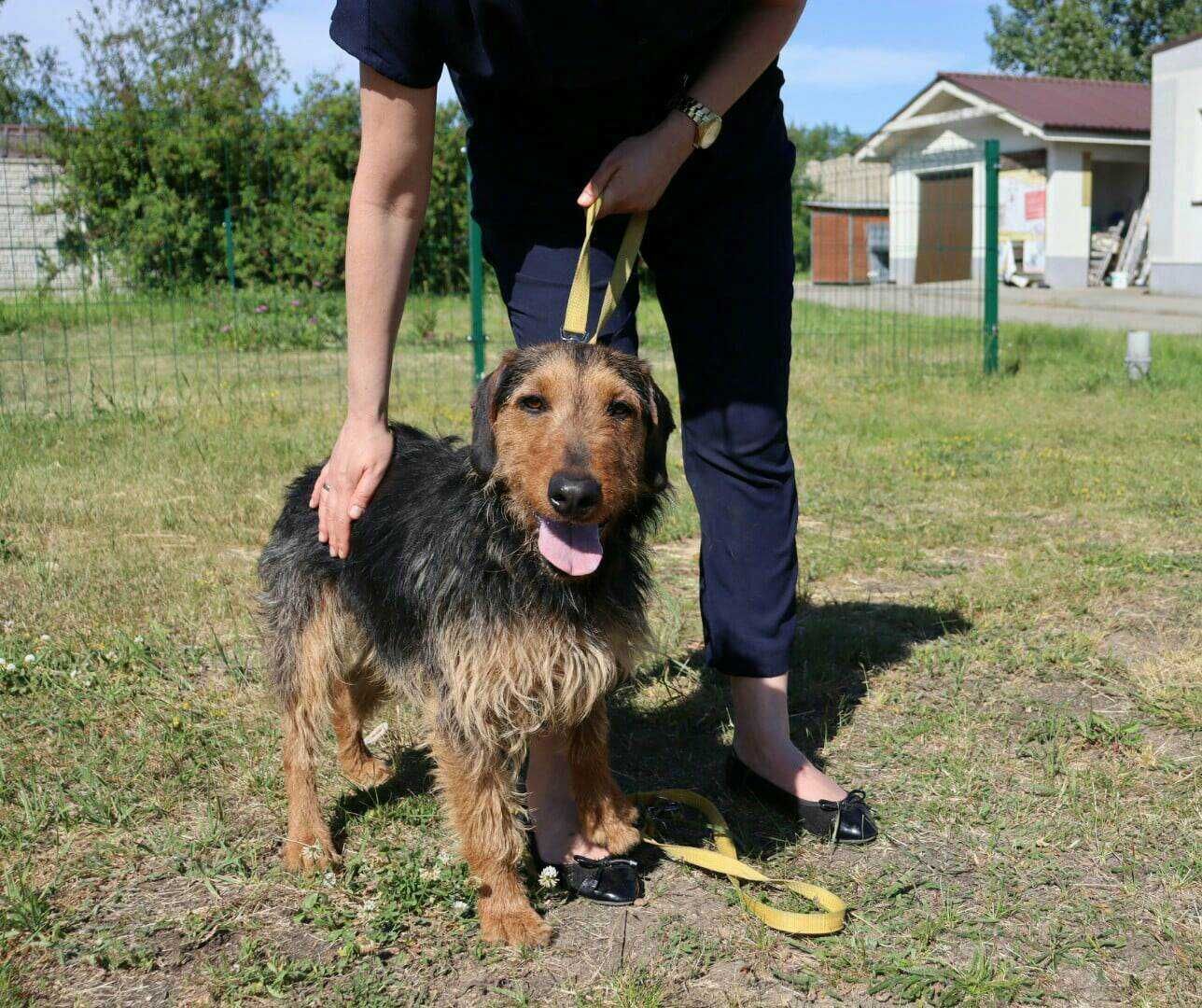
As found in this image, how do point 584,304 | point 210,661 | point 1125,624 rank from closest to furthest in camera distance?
point 584,304
point 210,661
point 1125,624

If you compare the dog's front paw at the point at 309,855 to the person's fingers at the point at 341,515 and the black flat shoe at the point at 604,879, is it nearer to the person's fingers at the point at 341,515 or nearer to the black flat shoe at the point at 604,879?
the black flat shoe at the point at 604,879

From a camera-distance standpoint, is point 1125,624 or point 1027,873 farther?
point 1125,624

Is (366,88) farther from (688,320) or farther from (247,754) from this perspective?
(247,754)

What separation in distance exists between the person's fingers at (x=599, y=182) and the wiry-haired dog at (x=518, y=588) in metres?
0.35

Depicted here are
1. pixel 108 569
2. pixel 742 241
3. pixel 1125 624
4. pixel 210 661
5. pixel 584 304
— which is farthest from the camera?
pixel 108 569

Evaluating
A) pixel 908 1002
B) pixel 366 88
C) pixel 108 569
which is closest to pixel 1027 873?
pixel 908 1002

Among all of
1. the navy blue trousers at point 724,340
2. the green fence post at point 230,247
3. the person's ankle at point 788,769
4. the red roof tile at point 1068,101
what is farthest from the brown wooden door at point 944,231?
the person's ankle at point 788,769

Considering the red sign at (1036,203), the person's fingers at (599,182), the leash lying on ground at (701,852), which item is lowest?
the leash lying on ground at (701,852)

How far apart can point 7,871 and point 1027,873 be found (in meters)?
2.66

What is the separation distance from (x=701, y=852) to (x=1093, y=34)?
66378 millimetres

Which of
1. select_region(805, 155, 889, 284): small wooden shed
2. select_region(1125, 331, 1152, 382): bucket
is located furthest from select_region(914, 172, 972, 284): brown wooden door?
select_region(805, 155, 889, 284): small wooden shed

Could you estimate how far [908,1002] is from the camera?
95.6 inches

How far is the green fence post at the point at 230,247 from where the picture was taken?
10.3m

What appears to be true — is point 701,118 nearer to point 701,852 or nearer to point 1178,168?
point 701,852
